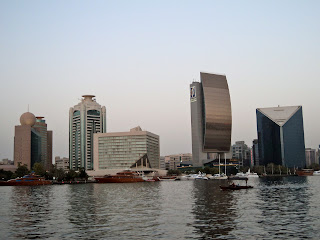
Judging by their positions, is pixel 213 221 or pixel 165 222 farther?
pixel 165 222

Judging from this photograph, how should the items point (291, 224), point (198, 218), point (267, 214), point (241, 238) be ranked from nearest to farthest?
point (241, 238)
point (291, 224)
point (198, 218)
point (267, 214)

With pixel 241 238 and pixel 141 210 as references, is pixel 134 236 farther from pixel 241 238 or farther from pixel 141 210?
pixel 141 210

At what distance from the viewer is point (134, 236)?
159ft

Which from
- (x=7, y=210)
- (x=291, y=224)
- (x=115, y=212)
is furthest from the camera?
(x=7, y=210)

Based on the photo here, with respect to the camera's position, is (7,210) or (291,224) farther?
(7,210)

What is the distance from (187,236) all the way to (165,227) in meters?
6.95

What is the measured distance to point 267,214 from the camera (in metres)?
66.2

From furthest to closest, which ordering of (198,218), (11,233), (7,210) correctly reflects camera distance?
(7,210)
(198,218)
(11,233)

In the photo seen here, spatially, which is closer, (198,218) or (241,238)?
(241,238)

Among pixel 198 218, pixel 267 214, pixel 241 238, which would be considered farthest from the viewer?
pixel 267 214

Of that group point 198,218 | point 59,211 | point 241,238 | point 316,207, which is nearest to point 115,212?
point 59,211

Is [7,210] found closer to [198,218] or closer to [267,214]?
[198,218]

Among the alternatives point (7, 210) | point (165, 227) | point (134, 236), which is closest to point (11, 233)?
point (134, 236)

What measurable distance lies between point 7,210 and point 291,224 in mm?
52648
